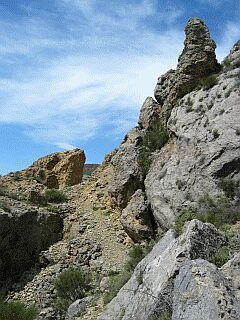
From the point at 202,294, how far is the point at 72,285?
11710mm

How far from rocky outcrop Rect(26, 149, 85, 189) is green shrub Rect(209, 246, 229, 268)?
21.4m

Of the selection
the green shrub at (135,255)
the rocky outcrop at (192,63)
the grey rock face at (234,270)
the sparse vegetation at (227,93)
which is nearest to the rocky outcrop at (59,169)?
the rocky outcrop at (192,63)

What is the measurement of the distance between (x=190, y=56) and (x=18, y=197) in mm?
12031

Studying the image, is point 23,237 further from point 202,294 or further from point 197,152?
point 202,294

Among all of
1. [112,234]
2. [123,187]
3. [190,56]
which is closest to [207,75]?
[190,56]

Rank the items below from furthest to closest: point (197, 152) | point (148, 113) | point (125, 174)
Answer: point (148, 113), point (125, 174), point (197, 152)

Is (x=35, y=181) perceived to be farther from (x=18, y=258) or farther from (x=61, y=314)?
(x=61, y=314)

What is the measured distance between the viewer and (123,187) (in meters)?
23.9

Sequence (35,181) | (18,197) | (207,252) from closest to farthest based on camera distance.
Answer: (207,252) < (18,197) < (35,181)

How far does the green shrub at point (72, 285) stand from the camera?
19531mm

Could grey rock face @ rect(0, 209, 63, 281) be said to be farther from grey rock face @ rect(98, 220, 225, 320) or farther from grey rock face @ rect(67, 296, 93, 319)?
grey rock face @ rect(98, 220, 225, 320)

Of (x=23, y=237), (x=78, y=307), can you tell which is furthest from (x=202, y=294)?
(x=23, y=237)

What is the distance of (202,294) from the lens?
346 inches

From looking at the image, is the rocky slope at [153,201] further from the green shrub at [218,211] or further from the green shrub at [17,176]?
the green shrub at [17,176]
